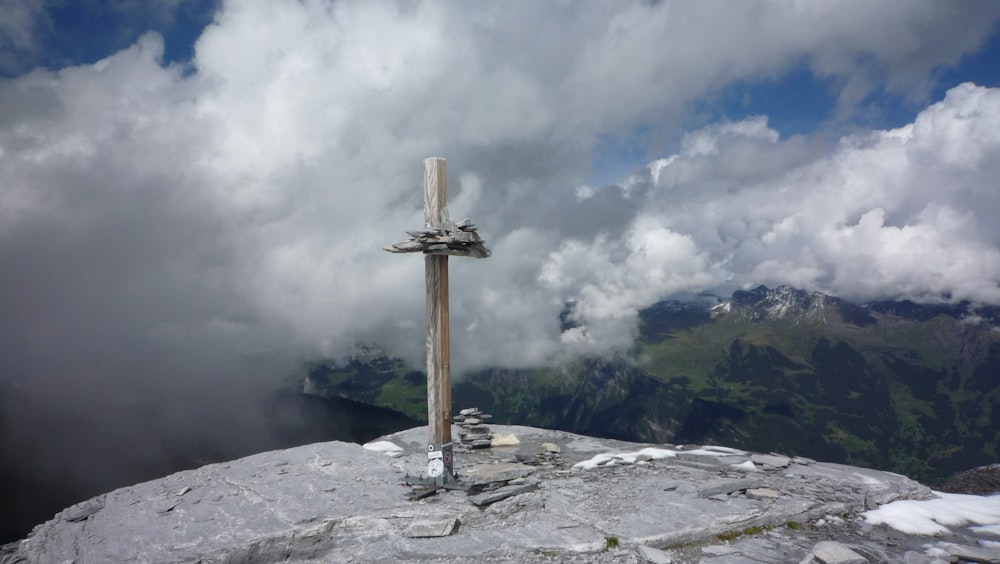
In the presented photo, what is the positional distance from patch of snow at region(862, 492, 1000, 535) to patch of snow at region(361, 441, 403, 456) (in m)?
13.3

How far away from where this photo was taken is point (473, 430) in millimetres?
20516

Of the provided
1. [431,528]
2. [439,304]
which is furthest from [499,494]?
[439,304]

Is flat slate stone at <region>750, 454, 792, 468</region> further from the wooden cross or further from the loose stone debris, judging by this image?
the loose stone debris

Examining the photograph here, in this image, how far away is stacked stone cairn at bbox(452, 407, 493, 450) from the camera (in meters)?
19.8

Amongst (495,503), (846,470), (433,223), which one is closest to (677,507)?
(495,503)

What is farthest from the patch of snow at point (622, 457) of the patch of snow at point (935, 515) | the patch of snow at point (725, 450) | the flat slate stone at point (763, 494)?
the patch of snow at point (935, 515)

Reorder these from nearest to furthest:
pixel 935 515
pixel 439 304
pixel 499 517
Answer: pixel 499 517, pixel 935 515, pixel 439 304

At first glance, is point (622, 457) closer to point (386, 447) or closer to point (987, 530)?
point (386, 447)

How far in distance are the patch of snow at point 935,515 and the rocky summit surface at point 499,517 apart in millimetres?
277

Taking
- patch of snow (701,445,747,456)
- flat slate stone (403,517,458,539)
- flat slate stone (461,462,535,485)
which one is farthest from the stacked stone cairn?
flat slate stone (403,517,458,539)

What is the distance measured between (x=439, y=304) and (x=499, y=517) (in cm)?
534

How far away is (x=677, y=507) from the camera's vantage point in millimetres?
12250

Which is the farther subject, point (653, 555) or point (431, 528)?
point (431, 528)

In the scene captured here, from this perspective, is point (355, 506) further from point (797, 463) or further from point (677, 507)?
point (797, 463)
